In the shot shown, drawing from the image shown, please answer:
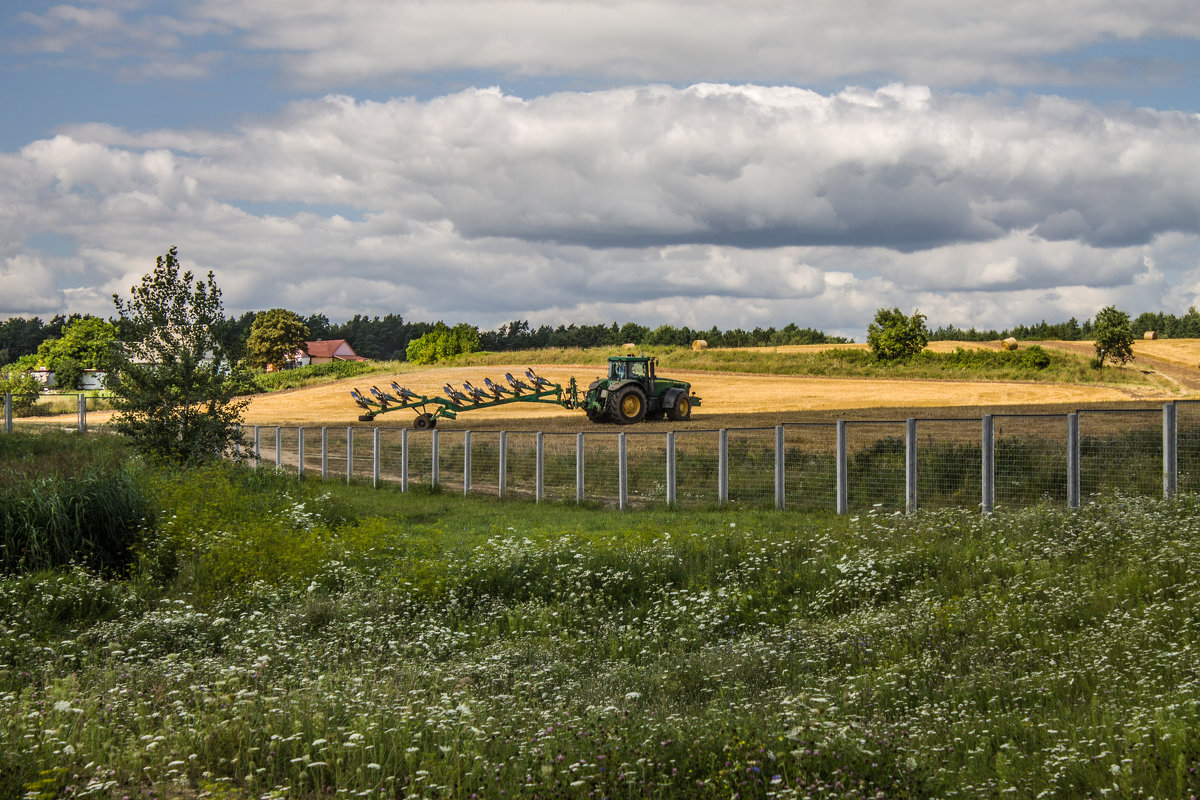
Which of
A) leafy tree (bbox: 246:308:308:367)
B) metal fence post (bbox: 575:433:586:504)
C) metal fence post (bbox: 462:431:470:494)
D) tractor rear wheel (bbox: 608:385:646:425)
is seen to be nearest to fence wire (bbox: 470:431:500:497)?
metal fence post (bbox: 462:431:470:494)

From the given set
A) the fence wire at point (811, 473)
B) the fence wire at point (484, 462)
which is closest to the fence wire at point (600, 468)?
the fence wire at point (484, 462)

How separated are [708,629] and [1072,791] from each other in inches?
193

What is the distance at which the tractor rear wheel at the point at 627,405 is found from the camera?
1396 inches

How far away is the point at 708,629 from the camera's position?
10.2 m

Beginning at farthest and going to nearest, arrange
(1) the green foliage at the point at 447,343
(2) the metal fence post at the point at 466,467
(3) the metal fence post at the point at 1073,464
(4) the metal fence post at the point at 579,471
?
(1) the green foliage at the point at 447,343 → (2) the metal fence post at the point at 466,467 → (4) the metal fence post at the point at 579,471 → (3) the metal fence post at the point at 1073,464

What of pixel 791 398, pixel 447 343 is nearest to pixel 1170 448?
pixel 791 398

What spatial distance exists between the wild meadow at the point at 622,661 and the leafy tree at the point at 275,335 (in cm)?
10596

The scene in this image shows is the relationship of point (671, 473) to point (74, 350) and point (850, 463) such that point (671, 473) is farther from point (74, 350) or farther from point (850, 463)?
point (74, 350)

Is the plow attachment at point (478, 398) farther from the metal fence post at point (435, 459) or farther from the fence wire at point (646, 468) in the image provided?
the fence wire at point (646, 468)

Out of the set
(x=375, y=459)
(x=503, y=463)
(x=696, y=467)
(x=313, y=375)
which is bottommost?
(x=375, y=459)

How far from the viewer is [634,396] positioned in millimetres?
36219

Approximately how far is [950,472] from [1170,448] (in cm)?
340

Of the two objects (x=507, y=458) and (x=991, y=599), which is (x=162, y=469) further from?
(x=991, y=599)

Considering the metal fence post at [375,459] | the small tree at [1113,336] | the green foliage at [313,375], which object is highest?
the small tree at [1113,336]
